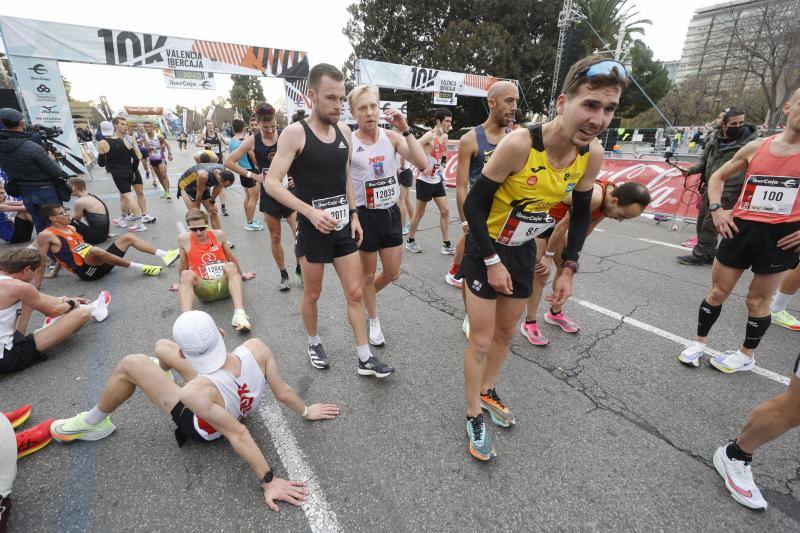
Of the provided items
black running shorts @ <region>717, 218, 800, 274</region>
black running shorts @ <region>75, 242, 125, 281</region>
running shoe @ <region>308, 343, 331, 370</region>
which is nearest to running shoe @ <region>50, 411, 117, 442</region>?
running shoe @ <region>308, 343, 331, 370</region>

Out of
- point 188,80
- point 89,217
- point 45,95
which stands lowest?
point 89,217

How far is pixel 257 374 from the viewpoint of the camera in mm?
2033

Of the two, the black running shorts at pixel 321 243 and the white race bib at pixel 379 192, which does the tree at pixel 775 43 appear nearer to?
the white race bib at pixel 379 192

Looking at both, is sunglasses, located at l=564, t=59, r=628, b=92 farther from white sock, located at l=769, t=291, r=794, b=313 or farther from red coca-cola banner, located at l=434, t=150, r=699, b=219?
red coca-cola banner, located at l=434, t=150, r=699, b=219

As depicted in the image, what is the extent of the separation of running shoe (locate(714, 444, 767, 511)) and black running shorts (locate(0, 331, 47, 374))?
4956 mm

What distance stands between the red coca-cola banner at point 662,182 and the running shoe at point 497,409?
23.5 ft

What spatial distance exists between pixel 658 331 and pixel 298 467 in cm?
349

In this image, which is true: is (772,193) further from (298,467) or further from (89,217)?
(89,217)

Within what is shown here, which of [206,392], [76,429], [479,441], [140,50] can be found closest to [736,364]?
[479,441]

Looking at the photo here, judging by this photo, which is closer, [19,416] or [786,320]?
[19,416]

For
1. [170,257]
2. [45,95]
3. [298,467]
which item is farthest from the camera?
[45,95]

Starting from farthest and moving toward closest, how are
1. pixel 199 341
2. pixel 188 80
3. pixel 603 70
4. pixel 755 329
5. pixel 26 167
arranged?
pixel 188 80 < pixel 26 167 < pixel 755 329 < pixel 199 341 < pixel 603 70

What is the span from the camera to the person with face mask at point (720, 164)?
457 cm

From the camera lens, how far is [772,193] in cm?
255
